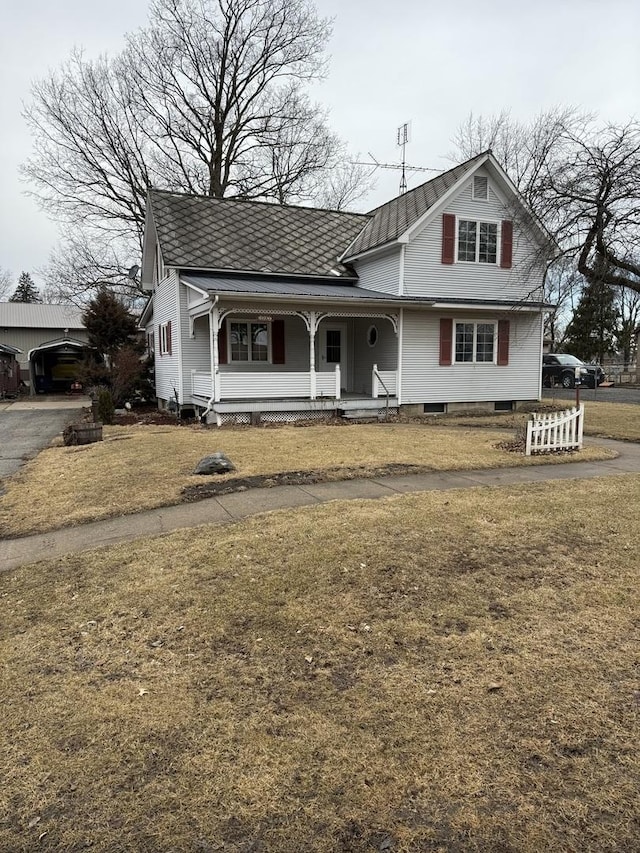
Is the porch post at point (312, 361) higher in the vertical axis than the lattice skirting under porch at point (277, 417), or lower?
higher

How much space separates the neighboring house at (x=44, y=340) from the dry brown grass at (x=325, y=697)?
25.6 metres

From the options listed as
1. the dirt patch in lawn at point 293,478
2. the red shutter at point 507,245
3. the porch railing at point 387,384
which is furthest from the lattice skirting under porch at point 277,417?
the red shutter at point 507,245

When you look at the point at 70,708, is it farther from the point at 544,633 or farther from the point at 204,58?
the point at 204,58

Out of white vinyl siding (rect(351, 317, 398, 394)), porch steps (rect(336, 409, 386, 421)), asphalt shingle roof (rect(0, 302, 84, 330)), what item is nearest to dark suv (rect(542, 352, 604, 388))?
white vinyl siding (rect(351, 317, 398, 394))

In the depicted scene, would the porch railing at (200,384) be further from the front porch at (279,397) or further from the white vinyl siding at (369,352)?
the white vinyl siding at (369,352)

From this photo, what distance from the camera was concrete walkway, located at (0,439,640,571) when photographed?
5.34 metres

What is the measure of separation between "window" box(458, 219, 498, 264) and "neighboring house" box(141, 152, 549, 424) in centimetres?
4

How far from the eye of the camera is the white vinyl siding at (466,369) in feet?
53.6

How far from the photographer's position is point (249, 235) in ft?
58.1

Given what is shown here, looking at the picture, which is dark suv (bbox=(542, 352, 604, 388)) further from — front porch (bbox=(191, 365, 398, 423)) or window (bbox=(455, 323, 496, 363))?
front porch (bbox=(191, 365, 398, 423))

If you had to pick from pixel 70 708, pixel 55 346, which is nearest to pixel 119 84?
pixel 55 346

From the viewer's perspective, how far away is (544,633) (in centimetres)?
Result: 340

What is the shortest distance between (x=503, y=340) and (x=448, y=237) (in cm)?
369

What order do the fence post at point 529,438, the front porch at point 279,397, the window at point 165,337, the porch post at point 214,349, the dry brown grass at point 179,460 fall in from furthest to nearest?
the window at point 165,337
the front porch at point 279,397
the porch post at point 214,349
the fence post at point 529,438
the dry brown grass at point 179,460
